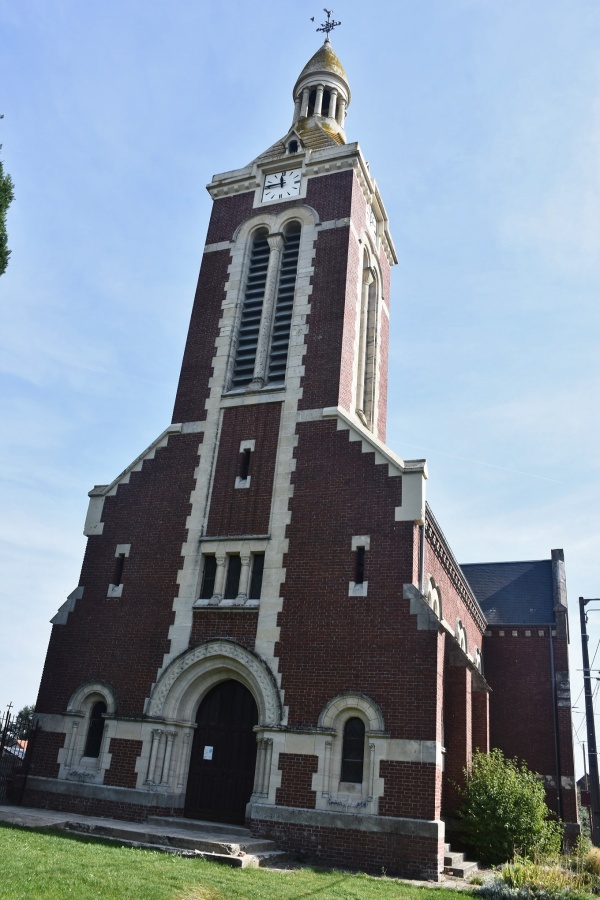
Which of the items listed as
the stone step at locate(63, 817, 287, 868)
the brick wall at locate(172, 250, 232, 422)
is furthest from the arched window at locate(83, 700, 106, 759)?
the brick wall at locate(172, 250, 232, 422)

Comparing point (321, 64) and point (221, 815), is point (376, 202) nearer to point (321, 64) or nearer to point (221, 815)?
point (321, 64)

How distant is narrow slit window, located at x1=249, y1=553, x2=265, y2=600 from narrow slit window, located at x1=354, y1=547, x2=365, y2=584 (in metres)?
2.44

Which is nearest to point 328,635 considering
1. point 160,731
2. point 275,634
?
point 275,634

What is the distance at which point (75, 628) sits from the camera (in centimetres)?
1956

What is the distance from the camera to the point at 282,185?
2441 centimetres

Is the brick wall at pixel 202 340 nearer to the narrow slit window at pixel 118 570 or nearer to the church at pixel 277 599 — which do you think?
the church at pixel 277 599

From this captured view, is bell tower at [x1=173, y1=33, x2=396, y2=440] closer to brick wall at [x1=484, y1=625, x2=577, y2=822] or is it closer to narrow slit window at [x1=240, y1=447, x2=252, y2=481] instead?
narrow slit window at [x1=240, y1=447, x2=252, y2=481]

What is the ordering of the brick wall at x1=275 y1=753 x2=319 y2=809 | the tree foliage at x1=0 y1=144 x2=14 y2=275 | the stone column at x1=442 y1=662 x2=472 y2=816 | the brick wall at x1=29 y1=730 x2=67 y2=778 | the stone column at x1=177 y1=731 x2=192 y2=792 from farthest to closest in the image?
the brick wall at x1=29 y1=730 x2=67 y2=778
the stone column at x1=177 y1=731 x2=192 y2=792
the stone column at x1=442 y1=662 x2=472 y2=816
the brick wall at x1=275 y1=753 x2=319 y2=809
the tree foliage at x1=0 y1=144 x2=14 y2=275

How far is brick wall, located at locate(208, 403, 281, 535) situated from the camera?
62.0ft

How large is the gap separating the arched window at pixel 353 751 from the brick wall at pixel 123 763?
4.97m

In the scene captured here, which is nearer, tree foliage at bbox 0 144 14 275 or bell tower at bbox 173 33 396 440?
tree foliage at bbox 0 144 14 275

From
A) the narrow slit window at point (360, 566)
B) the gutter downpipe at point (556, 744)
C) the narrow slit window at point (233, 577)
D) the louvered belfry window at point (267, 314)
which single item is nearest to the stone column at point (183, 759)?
the narrow slit window at point (233, 577)

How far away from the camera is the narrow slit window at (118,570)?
19.7m

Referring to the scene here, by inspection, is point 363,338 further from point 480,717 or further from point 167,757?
point 167,757
